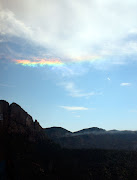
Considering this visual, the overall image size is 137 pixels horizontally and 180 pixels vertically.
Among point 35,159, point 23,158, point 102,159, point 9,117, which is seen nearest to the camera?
point 23,158

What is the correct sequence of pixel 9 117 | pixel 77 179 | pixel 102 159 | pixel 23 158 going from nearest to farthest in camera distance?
pixel 77 179 < pixel 23 158 < pixel 102 159 < pixel 9 117

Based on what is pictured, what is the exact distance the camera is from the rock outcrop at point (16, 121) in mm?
172250

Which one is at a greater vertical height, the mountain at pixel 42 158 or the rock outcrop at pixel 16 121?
the rock outcrop at pixel 16 121

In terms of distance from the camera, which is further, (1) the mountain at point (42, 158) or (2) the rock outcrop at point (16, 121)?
(2) the rock outcrop at point (16, 121)

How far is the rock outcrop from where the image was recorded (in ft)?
565

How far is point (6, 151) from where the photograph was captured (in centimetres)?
14075

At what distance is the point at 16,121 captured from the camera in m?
184

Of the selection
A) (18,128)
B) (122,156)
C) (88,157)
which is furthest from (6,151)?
(122,156)

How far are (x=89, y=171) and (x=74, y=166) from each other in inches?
565

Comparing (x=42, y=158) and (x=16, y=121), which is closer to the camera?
(x=42, y=158)

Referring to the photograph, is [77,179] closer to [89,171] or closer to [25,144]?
[89,171]

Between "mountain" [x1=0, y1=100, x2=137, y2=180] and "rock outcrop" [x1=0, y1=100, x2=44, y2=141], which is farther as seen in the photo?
"rock outcrop" [x1=0, y1=100, x2=44, y2=141]

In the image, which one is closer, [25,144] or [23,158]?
[23,158]

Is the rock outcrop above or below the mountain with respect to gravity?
above
